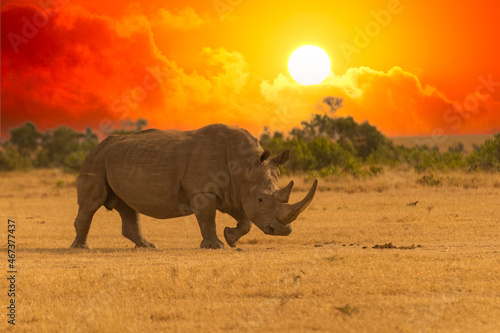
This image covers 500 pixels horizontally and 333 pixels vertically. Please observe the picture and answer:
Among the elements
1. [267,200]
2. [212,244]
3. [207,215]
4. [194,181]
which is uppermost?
[194,181]

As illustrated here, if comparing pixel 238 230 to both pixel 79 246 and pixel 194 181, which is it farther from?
pixel 79 246

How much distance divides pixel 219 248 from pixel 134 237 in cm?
211

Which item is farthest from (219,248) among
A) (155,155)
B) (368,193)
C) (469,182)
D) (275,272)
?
(469,182)

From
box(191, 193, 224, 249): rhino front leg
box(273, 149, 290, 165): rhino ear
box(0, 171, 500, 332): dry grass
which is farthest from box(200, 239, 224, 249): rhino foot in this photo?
box(273, 149, 290, 165): rhino ear

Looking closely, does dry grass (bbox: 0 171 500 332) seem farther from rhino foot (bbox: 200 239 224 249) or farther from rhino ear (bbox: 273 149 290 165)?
rhino ear (bbox: 273 149 290 165)

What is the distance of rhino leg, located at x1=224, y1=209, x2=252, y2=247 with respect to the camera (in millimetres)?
12125

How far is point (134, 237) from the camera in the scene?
1317cm

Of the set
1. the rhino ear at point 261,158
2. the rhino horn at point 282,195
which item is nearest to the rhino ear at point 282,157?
the rhino ear at point 261,158

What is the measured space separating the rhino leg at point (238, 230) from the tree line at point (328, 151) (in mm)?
15296

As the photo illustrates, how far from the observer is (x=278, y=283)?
8547 mm

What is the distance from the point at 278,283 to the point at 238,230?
12.1ft

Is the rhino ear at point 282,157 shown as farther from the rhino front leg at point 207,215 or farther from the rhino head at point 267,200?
the rhino front leg at point 207,215

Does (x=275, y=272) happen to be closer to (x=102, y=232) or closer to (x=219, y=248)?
(x=219, y=248)

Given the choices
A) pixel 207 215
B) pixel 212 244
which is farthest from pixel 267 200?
pixel 212 244
